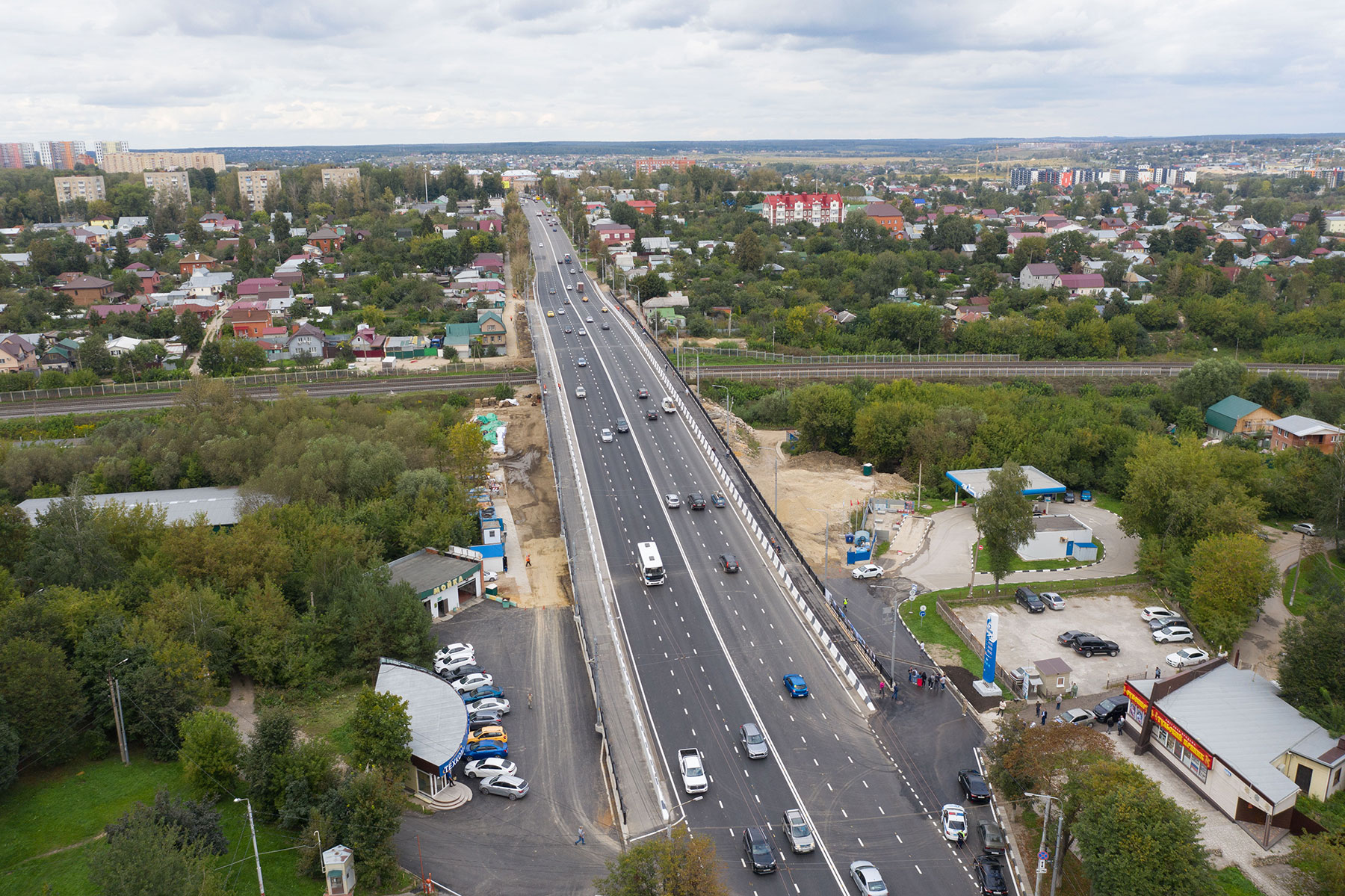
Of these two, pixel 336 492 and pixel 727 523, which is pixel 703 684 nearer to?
pixel 727 523

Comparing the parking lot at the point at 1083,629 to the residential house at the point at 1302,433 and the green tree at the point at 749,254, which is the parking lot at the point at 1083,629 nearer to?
the residential house at the point at 1302,433

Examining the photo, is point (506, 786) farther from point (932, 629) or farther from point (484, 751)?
point (932, 629)

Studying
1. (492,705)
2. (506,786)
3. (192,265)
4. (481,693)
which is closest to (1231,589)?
(506,786)

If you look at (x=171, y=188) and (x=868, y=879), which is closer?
(x=868, y=879)

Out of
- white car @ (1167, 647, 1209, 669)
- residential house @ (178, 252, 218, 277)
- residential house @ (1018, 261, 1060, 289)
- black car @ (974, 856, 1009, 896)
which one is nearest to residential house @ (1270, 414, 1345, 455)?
white car @ (1167, 647, 1209, 669)

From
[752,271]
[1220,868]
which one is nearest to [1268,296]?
[752,271]
